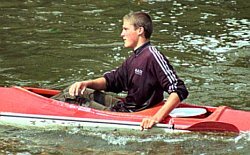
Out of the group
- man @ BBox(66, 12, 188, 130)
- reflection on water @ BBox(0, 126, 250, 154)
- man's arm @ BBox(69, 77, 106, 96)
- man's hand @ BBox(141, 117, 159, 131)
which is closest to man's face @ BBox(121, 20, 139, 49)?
man @ BBox(66, 12, 188, 130)

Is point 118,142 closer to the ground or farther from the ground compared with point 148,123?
closer to the ground

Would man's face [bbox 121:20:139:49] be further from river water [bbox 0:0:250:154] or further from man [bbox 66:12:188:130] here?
river water [bbox 0:0:250:154]

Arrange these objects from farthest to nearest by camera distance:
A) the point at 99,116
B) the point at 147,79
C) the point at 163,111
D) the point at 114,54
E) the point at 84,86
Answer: the point at 114,54 → the point at 84,86 → the point at 99,116 → the point at 147,79 → the point at 163,111

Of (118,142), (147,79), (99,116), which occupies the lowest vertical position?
(118,142)

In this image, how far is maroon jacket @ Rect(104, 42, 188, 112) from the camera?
629 centimetres

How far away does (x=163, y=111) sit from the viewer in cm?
624

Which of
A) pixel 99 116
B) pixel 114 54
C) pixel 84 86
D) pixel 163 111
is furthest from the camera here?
pixel 114 54

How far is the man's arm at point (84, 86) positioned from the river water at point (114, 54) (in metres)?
0.41

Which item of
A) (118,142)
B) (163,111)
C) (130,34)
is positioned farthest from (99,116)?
(130,34)

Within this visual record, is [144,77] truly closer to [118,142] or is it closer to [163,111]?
[163,111]

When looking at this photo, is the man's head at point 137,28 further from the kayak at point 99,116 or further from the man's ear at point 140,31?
the kayak at point 99,116

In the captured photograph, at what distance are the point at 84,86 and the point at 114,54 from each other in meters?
4.32

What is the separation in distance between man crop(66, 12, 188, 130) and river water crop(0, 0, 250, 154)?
12.4 inches

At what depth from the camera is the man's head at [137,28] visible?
6477 mm
